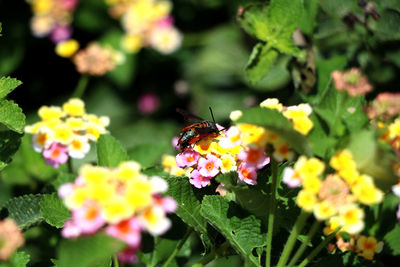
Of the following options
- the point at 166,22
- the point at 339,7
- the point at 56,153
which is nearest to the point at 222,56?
the point at 166,22

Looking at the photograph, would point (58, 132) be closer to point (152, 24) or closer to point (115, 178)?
point (115, 178)

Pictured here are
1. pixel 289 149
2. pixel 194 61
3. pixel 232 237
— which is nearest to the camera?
pixel 289 149

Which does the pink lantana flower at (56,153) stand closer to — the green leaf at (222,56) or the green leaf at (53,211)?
the green leaf at (53,211)

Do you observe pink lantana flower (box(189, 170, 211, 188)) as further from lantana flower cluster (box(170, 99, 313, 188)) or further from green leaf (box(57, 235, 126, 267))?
green leaf (box(57, 235, 126, 267))

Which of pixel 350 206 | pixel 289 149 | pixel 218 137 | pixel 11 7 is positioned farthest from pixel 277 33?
pixel 11 7

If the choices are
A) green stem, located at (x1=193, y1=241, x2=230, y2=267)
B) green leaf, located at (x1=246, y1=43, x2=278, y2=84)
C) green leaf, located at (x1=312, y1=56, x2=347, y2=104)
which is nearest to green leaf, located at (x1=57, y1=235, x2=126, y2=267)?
green stem, located at (x1=193, y1=241, x2=230, y2=267)

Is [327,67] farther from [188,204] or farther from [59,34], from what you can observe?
[59,34]
